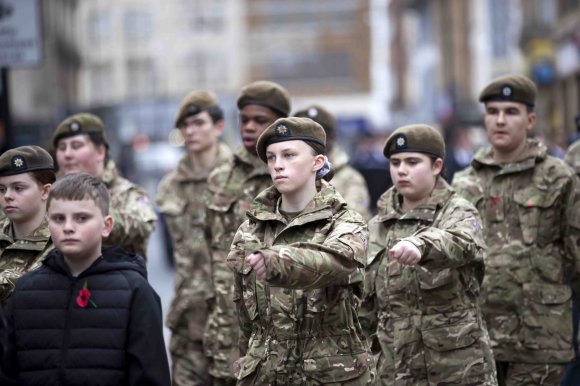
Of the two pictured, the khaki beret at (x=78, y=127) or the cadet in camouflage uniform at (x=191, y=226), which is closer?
the khaki beret at (x=78, y=127)

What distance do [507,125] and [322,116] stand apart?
1.99 m

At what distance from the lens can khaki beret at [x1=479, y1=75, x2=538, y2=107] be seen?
9.14m

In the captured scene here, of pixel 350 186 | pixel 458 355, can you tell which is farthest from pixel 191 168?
pixel 458 355

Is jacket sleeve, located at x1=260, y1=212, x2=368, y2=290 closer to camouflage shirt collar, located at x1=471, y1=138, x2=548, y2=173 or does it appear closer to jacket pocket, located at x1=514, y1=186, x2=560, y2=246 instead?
jacket pocket, located at x1=514, y1=186, x2=560, y2=246

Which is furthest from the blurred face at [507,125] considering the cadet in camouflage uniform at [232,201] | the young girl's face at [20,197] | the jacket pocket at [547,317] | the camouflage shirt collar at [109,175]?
the young girl's face at [20,197]

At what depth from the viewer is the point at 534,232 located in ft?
28.9

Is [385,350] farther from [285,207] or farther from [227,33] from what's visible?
[227,33]

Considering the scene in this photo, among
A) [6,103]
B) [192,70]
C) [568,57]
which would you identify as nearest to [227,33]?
[192,70]

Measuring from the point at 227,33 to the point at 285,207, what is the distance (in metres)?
97.3

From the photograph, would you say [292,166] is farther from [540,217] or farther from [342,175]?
[342,175]

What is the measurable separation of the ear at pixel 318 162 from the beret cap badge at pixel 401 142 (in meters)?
1.29

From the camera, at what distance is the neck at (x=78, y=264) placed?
5.92 m

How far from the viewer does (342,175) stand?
9.94 meters

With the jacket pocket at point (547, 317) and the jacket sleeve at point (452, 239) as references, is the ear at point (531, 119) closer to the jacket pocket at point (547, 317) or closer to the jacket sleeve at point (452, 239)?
the jacket pocket at point (547, 317)
